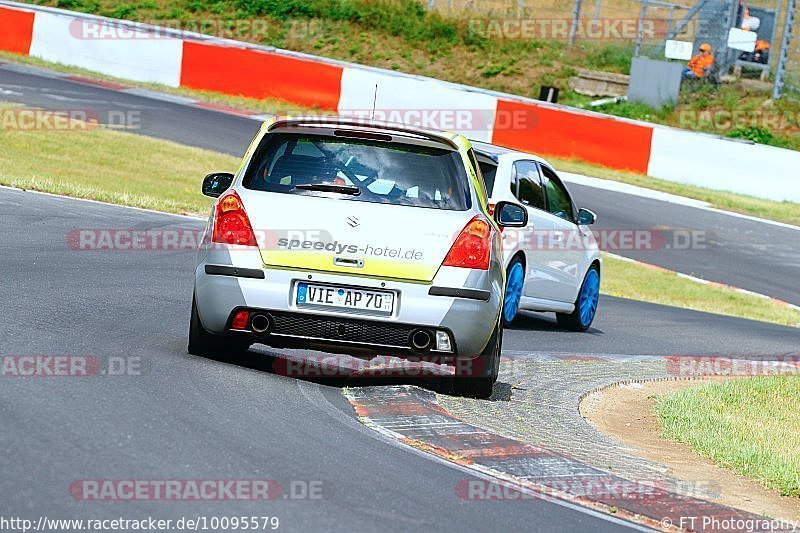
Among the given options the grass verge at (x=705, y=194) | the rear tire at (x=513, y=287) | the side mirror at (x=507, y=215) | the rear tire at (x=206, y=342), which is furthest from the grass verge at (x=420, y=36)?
the rear tire at (x=206, y=342)

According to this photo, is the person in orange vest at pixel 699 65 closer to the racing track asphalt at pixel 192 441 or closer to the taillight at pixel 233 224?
the racing track asphalt at pixel 192 441

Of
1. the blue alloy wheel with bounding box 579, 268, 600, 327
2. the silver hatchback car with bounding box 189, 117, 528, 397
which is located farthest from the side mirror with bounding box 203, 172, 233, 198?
the blue alloy wheel with bounding box 579, 268, 600, 327

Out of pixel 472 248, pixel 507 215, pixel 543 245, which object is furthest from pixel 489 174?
pixel 472 248

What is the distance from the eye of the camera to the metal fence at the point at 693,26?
104 feet

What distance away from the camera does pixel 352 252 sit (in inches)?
313

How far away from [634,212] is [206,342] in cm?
1718

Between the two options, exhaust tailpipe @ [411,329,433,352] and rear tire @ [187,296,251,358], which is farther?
rear tire @ [187,296,251,358]

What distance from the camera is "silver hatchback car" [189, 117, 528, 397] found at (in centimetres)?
793

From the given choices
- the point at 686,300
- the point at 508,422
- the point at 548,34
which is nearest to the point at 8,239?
the point at 508,422

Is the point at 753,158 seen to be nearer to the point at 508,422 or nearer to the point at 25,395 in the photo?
the point at 508,422

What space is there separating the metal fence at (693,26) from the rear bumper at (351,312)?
24.9m

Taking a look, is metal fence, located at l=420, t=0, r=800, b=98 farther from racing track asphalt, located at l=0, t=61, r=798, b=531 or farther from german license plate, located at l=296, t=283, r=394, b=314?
german license plate, located at l=296, t=283, r=394, b=314

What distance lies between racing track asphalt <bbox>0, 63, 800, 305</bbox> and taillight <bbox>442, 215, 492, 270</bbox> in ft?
42.9

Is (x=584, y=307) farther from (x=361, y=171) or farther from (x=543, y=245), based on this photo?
(x=361, y=171)
